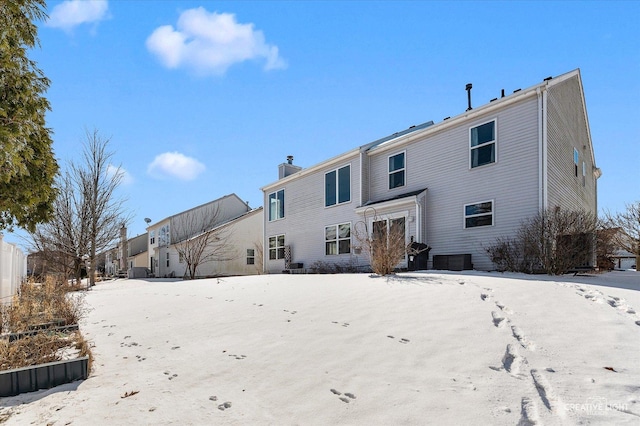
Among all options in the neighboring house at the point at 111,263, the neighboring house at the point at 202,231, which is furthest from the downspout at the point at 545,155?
the neighboring house at the point at 111,263

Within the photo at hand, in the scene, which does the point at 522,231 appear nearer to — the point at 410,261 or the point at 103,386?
the point at 410,261

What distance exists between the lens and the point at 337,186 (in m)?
17.5

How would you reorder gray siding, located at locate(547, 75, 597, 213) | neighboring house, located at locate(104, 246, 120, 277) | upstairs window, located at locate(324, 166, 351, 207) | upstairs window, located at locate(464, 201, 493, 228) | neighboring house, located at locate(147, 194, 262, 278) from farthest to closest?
neighboring house, located at locate(104, 246, 120, 277) → neighboring house, located at locate(147, 194, 262, 278) → upstairs window, located at locate(324, 166, 351, 207) → upstairs window, located at locate(464, 201, 493, 228) → gray siding, located at locate(547, 75, 597, 213)

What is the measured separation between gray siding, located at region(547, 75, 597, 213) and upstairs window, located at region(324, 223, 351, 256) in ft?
27.0

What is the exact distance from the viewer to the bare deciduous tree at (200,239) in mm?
22922

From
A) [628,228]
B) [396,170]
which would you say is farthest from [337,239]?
[628,228]

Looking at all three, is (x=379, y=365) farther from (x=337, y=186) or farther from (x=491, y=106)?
(x=337, y=186)

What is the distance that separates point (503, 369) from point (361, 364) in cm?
145

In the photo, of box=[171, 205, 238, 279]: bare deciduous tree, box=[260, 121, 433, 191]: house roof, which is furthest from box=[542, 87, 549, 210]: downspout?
box=[171, 205, 238, 279]: bare deciduous tree

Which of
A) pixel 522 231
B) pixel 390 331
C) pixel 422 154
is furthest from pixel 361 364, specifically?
pixel 422 154

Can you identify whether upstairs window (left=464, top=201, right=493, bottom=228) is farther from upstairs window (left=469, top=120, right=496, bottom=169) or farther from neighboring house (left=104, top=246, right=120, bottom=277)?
neighboring house (left=104, top=246, right=120, bottom=277)

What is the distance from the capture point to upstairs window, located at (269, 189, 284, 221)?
69.5 feet

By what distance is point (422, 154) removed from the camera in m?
14.2

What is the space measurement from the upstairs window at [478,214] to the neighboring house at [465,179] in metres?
0.03
